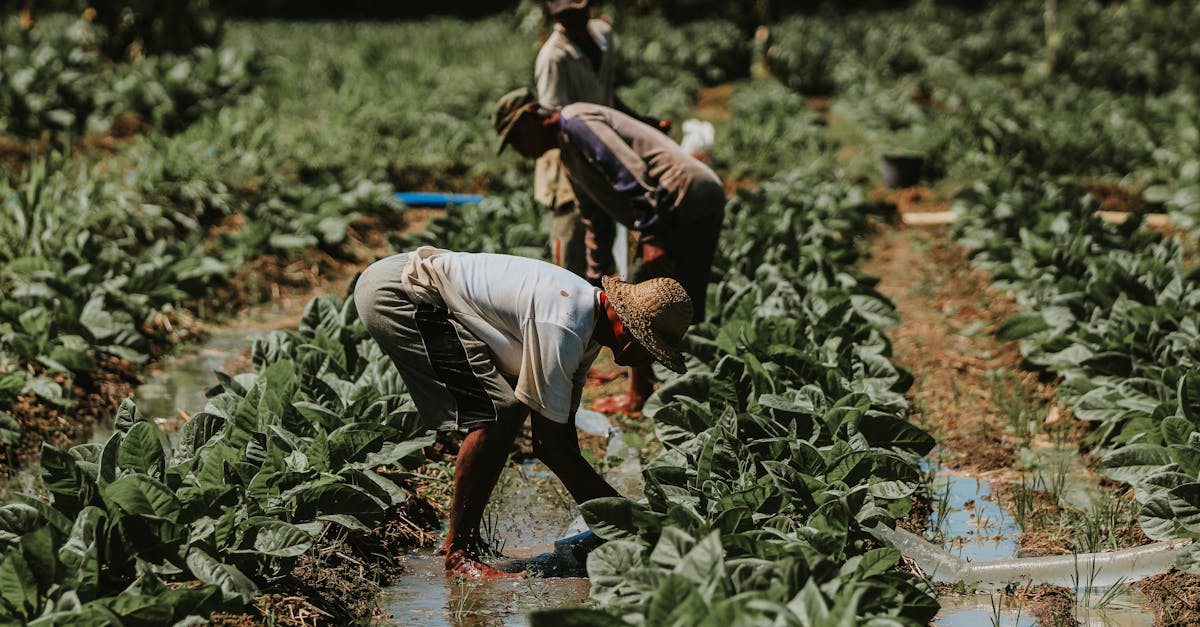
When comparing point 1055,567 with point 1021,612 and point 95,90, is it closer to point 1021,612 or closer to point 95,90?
point 1021,612

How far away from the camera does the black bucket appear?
11852 mm

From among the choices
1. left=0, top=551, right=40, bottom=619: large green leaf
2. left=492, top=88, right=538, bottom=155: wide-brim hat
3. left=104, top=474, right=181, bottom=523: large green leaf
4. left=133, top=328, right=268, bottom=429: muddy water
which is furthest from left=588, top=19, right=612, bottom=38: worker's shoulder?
left=0, top=551, right=40, bottom=619: large green leaf

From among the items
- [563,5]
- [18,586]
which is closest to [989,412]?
[563,5]

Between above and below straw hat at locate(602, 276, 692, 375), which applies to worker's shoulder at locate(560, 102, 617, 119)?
above

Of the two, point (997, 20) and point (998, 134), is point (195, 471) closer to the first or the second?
point (998, 134)

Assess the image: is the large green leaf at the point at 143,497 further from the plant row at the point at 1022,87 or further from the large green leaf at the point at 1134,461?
the plant row at the point at 1022,87

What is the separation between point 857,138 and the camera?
1513 centimetres

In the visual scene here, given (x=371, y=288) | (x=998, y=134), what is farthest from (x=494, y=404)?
(x=998, y=134)

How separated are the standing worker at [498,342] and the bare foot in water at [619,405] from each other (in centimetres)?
161

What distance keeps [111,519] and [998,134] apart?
10.3 m

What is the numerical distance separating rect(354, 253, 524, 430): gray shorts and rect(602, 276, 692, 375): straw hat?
0.52 m

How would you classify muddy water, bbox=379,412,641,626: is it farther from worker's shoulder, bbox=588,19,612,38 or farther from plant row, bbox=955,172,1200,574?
worker's shoulder, bbox=588,19,612,38

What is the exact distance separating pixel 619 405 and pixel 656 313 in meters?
2.26

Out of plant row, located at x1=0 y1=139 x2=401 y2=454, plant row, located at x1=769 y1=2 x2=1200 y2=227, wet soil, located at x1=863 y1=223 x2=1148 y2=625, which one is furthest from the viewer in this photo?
plant row, located at x1=769 y1=2 x2=1200 y2=227
